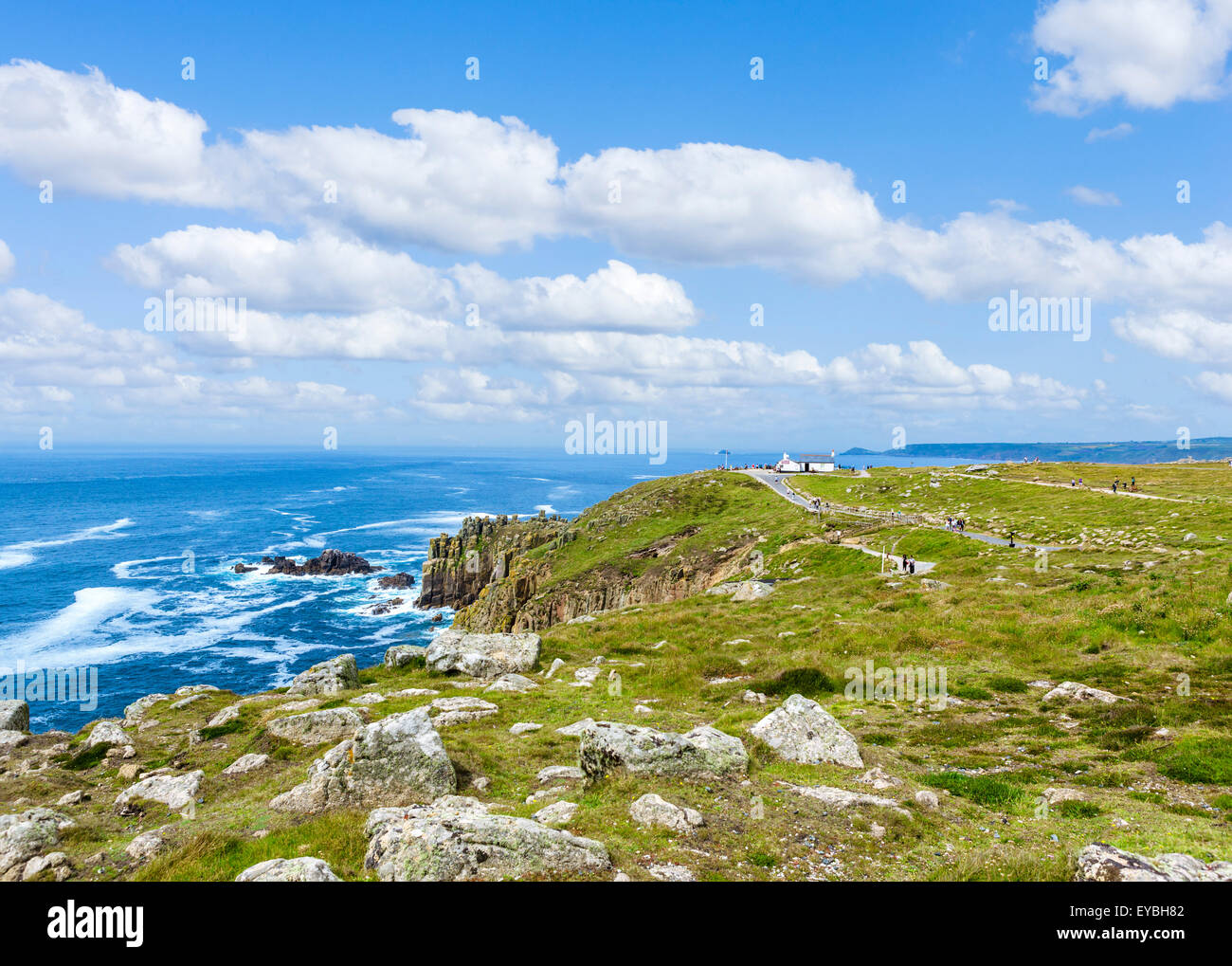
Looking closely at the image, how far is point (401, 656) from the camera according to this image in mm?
32625

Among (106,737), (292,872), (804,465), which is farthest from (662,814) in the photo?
(804,465)

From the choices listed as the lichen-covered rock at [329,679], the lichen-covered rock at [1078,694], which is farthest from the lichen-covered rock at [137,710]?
the lichen-covered rock at [1078,694]

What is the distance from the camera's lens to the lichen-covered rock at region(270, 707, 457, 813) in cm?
1494

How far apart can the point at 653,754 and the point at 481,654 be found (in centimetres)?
1726

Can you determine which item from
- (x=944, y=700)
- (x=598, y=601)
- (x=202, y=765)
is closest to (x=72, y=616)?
(x=598, y=601)

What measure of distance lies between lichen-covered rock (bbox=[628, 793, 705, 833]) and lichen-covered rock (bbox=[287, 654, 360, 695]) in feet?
65.2

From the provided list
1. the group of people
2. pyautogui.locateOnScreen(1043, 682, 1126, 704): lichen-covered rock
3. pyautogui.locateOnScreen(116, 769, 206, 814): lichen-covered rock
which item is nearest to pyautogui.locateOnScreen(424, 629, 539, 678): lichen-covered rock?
pyautogui.locateOnScreen(116, 769, 206, 814): lichen-covered rock

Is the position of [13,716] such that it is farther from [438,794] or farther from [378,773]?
[438,794]

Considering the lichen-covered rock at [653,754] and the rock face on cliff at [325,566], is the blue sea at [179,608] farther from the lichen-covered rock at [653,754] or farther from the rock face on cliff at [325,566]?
the lichen-covered rock at [653,754]

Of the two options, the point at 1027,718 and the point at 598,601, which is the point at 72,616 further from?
the point at 1027,718

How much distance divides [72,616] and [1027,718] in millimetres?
120360
